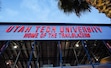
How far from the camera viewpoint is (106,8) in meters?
7.15

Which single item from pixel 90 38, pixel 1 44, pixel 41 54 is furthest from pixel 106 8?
pixel 41 54

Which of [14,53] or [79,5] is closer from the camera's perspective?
[79,5]

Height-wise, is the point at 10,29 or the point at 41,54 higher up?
the point at 10,29

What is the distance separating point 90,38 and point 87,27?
161 centimetres

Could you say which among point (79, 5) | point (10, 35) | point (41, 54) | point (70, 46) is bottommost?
point (41, 54)

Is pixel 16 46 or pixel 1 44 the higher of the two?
pixel 1 44

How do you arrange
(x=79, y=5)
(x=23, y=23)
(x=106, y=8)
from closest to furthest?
1. (x=106, y=8)
2. (x=79, y=5)
3. (x=23, y=23)

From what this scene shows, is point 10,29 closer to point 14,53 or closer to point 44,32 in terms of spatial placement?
point 44,32

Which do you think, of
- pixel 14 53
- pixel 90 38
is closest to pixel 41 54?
pixel 14 53

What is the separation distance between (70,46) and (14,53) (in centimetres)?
626

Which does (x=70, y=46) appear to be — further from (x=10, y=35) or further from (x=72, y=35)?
(x=10, y=35)

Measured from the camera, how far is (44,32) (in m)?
15.9

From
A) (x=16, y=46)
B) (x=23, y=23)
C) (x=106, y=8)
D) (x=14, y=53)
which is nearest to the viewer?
(x=106, y=8)

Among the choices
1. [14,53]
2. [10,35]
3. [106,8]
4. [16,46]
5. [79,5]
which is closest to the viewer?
[106,8]
